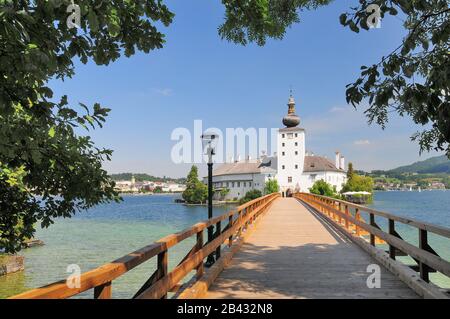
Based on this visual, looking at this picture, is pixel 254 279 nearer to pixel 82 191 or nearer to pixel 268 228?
pixel 82 191

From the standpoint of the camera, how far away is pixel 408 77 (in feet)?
13.1

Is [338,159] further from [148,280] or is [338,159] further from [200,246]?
[148,280]

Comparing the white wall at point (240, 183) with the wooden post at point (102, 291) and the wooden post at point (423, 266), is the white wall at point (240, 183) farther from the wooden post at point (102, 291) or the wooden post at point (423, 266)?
the wooden post at point (102, 291)

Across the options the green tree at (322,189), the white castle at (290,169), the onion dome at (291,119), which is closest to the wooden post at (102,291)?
the green tree at (322,189)

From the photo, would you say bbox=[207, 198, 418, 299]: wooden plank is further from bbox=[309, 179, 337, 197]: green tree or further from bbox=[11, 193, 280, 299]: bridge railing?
bbox=[309, 179, 337, 197]: green tree

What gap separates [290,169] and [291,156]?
3.55 metres

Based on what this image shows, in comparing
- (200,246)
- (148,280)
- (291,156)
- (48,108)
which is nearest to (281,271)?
(200,246)

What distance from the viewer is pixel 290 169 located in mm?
101750

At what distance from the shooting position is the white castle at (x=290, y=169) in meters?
102

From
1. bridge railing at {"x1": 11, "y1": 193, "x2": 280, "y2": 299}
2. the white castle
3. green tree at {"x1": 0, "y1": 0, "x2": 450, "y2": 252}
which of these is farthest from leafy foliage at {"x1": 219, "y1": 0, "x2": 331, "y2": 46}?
the white castle

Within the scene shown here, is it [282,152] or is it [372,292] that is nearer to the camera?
[372,292]

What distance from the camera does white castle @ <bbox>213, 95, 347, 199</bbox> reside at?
102 m
